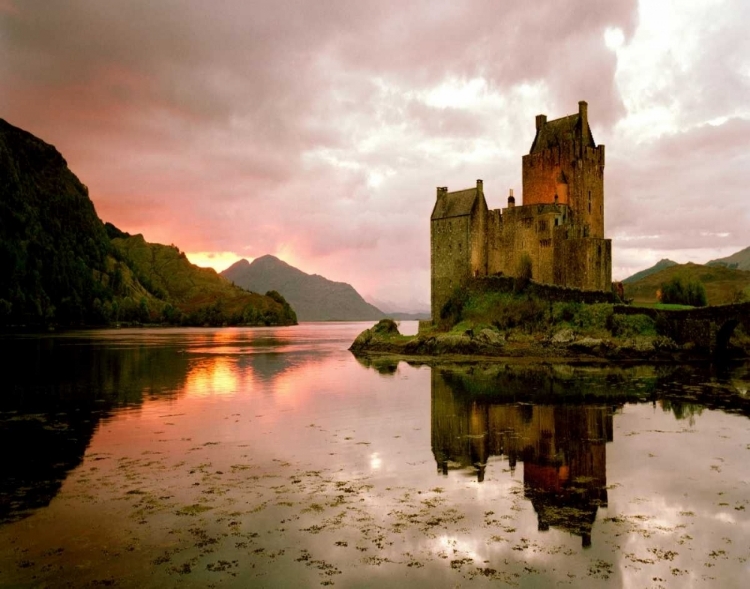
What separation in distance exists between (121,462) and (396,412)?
11775 millimetres

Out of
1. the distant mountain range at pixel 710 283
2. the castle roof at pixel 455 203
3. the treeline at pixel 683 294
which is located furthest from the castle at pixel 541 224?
the distant mountain range at pixel 710 283

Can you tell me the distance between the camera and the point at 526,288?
4878cm

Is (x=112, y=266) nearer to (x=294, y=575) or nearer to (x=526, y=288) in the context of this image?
(x=526, y=288)

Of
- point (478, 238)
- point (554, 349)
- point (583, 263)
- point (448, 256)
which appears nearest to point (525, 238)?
point (478, 238)

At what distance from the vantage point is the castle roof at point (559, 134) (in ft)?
171

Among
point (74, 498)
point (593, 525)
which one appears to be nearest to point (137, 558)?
point (74, 498)

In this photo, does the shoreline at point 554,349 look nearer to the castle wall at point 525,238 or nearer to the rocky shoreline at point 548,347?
the rocky shoreline at point 548,347

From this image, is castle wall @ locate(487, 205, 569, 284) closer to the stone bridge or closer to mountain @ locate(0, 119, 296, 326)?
the stone bridge

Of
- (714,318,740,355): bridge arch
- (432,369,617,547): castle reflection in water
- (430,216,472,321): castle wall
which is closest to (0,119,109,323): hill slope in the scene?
(430,216,472,321): castle wall

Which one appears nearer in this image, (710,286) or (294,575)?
(294,575)

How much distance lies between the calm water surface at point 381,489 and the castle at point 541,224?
73.2 ft

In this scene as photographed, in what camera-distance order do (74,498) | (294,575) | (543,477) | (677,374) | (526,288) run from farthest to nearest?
(526,288), (677,374), (543,477), (74,498), (294,575)

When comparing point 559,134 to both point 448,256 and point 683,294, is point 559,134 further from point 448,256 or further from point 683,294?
point 683,294

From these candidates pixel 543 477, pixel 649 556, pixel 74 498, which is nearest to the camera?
pixel 649 556
